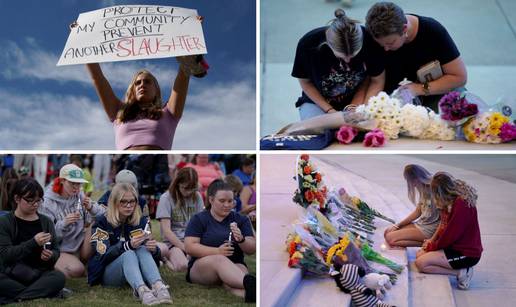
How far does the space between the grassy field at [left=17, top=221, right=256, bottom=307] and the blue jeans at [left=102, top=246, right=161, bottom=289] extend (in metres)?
0.04

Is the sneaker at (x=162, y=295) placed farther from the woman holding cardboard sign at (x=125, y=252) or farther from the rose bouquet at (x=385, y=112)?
the rose bouquet at (x=385, y=112)

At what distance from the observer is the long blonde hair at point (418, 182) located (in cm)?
301

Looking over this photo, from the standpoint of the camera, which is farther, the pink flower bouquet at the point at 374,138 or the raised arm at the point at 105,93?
the raised arm at the point at 105,93

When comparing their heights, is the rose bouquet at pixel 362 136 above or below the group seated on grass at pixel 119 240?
above

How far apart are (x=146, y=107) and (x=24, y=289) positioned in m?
0.96

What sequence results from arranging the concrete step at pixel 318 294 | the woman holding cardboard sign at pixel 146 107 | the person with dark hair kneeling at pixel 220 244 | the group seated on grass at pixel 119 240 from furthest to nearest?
the woman holding cardboard sign at pixel 146 107 → the person with dark hair kneeling at pixel 220 244 → the group seated on grass at pixel 119 240 → the concrete step at pixel 318 294

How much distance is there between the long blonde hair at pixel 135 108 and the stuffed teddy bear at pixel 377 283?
1195mm

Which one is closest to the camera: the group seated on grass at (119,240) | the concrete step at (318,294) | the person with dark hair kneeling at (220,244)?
the concrete step at (318,294)

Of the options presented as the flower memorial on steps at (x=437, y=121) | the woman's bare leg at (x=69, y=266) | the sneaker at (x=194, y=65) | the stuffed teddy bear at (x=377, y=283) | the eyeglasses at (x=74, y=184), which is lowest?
the stuffed teddy bear at (x=377, y=283)

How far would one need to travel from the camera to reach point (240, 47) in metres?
3.18

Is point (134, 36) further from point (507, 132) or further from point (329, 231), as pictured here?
point (507, 132)

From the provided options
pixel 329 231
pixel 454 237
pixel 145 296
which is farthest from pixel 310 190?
pixel 145 296

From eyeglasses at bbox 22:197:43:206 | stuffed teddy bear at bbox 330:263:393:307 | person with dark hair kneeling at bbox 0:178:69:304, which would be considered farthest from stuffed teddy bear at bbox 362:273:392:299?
eyeglasses at bbox 22:197:43:206

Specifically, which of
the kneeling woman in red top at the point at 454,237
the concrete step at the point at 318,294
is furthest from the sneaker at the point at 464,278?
the concrete step at the point at 318,294
